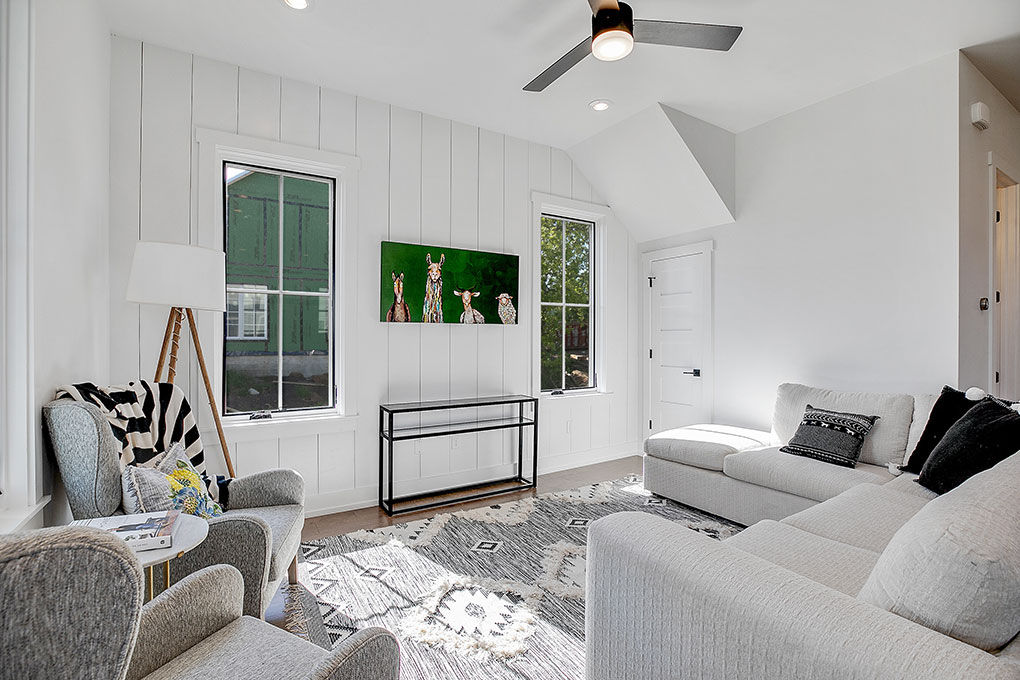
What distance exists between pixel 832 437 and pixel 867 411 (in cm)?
31

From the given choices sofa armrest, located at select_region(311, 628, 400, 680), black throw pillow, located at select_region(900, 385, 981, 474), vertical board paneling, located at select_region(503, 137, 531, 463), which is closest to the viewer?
sofa armrest, located at select_region(311, 628, 400, 680)

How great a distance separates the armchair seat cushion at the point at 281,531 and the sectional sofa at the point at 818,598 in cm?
113

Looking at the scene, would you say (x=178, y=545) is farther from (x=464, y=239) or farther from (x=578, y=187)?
(x=578, y=187)

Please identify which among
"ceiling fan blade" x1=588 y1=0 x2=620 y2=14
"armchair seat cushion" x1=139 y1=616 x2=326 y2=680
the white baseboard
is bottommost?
the white baseboard

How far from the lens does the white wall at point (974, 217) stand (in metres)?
2.94

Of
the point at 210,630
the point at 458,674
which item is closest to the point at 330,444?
the point at 458,674

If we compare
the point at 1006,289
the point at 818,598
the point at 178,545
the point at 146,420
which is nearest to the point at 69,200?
the point at 146,420

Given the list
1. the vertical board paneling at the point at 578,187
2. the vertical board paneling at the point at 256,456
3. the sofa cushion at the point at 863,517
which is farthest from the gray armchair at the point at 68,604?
the vertical board paneling at the point at 578,187

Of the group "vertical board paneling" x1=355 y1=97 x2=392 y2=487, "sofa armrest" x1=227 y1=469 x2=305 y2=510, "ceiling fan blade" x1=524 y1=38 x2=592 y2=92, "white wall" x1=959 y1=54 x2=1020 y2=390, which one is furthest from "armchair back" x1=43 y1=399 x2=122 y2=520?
"white wall" x1=959 y1=54 x2=1020 y2=390

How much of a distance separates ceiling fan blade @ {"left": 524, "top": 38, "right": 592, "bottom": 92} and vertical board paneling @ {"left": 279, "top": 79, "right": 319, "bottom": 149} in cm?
146

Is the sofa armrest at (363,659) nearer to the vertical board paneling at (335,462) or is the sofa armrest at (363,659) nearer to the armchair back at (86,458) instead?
the armchair back at (86,458)

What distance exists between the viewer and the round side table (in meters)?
1.24

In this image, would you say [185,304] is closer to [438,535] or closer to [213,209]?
[213,209]

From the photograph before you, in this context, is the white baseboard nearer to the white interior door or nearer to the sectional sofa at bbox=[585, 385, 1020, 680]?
the white interior door
